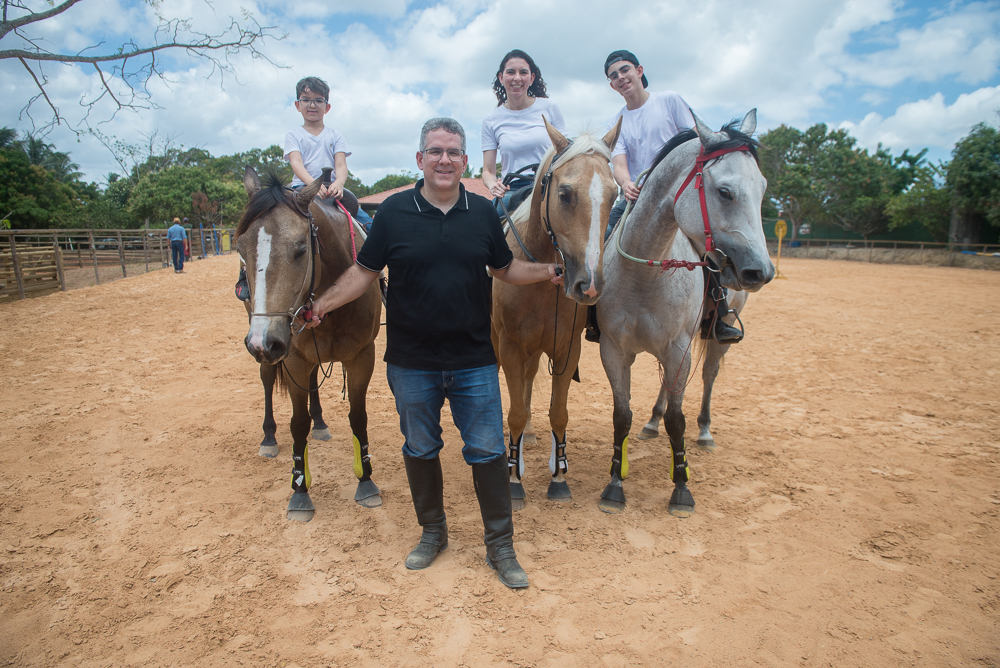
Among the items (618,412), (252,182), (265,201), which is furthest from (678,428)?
(252,182)

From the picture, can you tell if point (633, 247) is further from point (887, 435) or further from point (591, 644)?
point (887, 435)

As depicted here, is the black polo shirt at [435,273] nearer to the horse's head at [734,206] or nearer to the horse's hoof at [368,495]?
the horse's head at [734,206]

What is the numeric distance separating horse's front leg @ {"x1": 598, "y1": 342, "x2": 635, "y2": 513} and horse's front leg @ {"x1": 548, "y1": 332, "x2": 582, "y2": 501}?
25 cm

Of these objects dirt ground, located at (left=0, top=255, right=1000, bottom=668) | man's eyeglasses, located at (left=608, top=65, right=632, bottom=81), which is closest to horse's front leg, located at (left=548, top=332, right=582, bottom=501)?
dirt ground, located at (left=0, top=255, right=1000, bottom=668)

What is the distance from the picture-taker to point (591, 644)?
2.39 metres

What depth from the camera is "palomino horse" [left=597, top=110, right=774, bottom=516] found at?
2842 mm

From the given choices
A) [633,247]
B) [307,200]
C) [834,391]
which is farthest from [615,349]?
[834,391]

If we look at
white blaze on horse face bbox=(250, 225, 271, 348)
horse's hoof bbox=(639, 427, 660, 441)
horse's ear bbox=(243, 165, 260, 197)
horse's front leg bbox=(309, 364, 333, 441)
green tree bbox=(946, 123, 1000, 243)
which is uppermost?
green tree bbox=(946, 123, 1000, 243)

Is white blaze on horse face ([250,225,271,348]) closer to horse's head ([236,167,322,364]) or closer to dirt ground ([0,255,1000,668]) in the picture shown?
horse's head ([236,167,322,364])

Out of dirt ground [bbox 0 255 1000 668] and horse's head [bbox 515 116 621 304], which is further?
horse's head [bbox 515 116 621 304]

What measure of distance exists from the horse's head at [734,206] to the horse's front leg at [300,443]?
277 centimetres

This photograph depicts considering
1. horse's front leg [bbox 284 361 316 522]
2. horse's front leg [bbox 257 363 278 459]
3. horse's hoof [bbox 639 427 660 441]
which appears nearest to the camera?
horse's front leg [bbox 284 361 316 522]

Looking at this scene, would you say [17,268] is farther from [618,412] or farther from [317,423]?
[618,412]

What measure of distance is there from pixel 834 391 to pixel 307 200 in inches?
259
